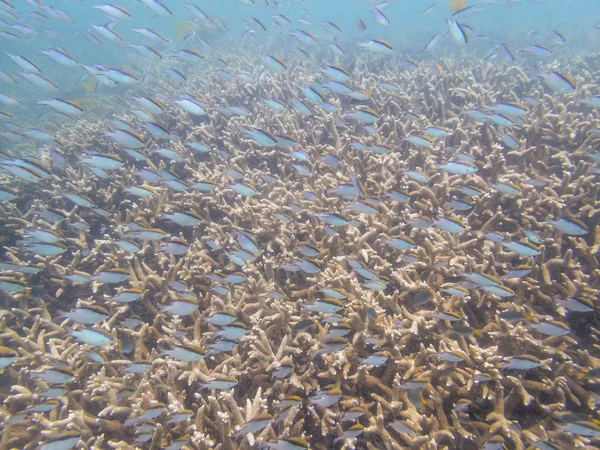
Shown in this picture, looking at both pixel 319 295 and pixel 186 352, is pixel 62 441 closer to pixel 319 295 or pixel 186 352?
pixel 186 352

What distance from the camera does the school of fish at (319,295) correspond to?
2.84 m

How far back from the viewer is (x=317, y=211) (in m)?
4.68

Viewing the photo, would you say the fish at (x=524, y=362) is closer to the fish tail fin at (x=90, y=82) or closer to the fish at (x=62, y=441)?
the fish at (x=62, y=441)

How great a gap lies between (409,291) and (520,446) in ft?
5.18

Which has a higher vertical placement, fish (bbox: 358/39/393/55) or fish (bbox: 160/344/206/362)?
fish (bbox: 358/39/393/55)

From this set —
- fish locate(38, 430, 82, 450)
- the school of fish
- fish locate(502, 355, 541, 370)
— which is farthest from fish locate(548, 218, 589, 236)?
fish locate(38, 430, 82, 450)

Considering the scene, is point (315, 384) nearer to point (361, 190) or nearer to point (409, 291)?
point (409, 291)

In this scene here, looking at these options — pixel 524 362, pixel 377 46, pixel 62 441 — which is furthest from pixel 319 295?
pixel 377 46

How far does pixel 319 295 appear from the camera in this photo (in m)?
3.77

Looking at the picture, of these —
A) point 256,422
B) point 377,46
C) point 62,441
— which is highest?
point 377,46

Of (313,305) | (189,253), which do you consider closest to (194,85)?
(189,253)

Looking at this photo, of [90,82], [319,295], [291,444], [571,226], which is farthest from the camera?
[90,82]

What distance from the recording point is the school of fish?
9.30 ft

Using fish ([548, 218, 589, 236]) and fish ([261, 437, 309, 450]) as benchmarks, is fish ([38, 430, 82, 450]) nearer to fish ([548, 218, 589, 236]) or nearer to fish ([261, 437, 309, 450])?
fish ([261, 437, 309, 450])
